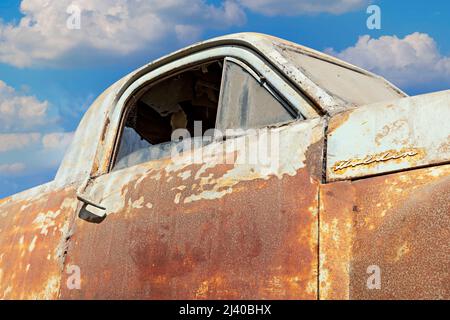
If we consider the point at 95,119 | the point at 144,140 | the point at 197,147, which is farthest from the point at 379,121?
the point at 95,119

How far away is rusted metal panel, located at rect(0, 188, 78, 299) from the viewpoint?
3.41 metres

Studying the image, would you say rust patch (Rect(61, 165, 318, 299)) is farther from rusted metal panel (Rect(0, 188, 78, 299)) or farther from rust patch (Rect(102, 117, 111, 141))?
rust patch (Rect(102, 117, 111, 141))

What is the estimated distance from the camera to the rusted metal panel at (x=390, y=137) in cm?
227

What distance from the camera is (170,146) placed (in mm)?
3379

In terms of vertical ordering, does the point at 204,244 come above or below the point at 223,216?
below

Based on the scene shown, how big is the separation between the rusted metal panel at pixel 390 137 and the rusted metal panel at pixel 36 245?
61.5 inches

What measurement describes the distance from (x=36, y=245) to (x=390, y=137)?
2.05 meters

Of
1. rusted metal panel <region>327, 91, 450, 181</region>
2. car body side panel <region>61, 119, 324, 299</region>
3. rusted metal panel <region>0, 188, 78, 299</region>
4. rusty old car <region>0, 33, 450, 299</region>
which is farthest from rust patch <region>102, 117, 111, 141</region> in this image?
rusted metal panel <region>327, 91, 450, 181</region>

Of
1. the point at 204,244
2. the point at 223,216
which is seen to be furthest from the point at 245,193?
the point at 204,244

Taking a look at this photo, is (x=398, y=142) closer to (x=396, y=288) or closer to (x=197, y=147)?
(x=396, y=288)

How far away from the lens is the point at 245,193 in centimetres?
265

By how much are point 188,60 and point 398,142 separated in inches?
58.7

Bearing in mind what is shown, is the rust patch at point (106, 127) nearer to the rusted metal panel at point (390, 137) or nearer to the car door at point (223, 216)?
the car door at point (223, 216)

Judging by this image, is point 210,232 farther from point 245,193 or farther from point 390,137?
point 390,137
